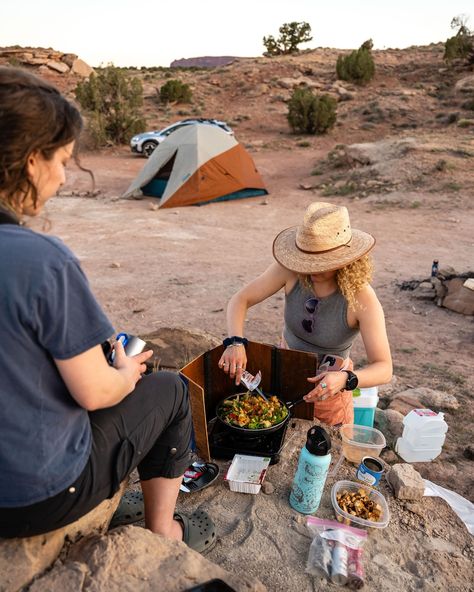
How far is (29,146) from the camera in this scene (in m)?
1.19

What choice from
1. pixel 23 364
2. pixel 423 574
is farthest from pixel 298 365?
pixel 23 364

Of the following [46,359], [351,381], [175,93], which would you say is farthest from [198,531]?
[175,93]

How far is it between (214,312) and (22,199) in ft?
13.6

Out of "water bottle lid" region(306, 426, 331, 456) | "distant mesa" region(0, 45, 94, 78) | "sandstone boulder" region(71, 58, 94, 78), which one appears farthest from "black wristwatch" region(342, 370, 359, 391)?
"sandstone boulder" region(71, 58, 94, 78)

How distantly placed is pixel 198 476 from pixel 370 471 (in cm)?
80

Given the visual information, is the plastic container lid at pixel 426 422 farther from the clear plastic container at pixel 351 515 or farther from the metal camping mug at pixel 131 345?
the metal camping mug at pixel 131 345

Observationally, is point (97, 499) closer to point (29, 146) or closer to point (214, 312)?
point (29, 146)

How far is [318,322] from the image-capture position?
2697mm

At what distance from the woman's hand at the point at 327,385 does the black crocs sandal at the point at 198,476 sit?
563 millimetres

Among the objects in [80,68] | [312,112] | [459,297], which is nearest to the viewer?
[459,297]

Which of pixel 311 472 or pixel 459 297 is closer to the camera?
pixel 311 472

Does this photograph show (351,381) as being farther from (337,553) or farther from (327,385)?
(337,553)

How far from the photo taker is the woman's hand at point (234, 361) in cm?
254

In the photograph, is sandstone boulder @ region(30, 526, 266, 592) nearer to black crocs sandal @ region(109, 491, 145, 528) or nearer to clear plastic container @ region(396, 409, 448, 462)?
black crocs sandal @ region(109, 491, 145, 528)
